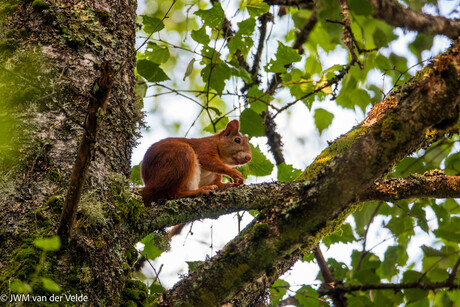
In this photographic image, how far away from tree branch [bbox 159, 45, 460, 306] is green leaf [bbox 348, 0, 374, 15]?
58 centimetres

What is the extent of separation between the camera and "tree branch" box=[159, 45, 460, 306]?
1462mm

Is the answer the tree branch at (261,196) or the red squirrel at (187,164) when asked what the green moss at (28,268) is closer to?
the tree branch at (261,196)

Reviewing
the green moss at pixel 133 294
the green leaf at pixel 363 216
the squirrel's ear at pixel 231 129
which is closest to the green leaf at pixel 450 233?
the green leaf at pixel 363 216

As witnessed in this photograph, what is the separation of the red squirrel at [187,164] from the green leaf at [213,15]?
0.98 metres

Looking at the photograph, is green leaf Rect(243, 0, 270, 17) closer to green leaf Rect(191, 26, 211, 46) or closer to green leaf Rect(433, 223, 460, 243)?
green leaf Rect(191, 26, 211, 46)

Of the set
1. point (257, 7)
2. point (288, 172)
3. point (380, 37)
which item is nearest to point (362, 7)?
point (380, 37)

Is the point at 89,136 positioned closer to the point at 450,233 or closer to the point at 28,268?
the point at 28,268

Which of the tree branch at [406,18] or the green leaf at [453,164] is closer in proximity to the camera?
the tree branch at [406,18]

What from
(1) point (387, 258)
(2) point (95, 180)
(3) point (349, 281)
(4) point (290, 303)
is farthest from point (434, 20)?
(4) point (290, 303)

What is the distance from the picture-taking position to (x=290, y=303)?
343 centimetres

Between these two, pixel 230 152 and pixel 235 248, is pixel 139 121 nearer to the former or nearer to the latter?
pixel 235 248

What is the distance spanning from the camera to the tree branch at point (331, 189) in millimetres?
1462

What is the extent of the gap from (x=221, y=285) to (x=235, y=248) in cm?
17

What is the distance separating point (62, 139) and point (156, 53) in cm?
Result: 139
